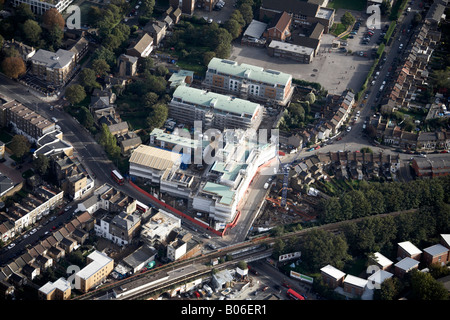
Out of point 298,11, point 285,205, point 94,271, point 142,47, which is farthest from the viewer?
point 298,11

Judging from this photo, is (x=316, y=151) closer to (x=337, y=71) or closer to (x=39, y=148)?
(x=337, y=71)

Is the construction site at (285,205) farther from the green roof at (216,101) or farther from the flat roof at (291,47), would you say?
the flat roof at (291,47)

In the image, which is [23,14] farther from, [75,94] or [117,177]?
[117,177]

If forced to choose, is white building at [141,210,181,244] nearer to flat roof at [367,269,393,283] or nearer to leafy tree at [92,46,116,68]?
flat roof at [367,269,393,283]

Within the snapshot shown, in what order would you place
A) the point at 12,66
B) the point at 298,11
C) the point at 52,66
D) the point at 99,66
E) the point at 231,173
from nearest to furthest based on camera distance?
the point at 231,173 < the point at 12,66 < the point at 52,66 < the point at 99,66 < the point at 298,11

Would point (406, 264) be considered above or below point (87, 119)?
above

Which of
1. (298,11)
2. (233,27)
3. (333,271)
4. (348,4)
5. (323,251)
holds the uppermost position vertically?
(298,11)

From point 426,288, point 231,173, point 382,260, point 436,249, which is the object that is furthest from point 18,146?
point 436,249
